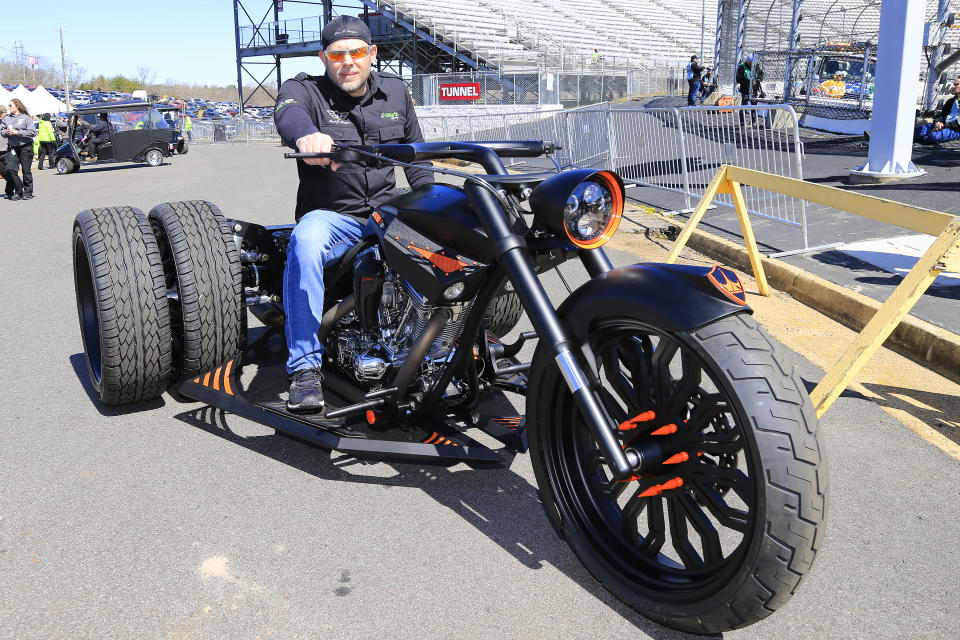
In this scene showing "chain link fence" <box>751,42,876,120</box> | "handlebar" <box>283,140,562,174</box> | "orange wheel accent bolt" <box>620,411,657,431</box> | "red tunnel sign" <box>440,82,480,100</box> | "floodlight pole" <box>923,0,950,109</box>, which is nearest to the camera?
"orange wheel accent bolt" <box>620,411,657,431</box>

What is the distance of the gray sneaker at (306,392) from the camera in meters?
3.40

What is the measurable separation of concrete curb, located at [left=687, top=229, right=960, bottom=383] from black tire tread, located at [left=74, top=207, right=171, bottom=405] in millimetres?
4505

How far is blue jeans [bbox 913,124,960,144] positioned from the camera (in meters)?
13.2

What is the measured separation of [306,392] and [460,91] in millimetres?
29974

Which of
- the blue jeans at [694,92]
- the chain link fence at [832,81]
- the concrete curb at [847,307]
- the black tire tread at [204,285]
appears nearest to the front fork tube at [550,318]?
the black tire tread at [204,285]

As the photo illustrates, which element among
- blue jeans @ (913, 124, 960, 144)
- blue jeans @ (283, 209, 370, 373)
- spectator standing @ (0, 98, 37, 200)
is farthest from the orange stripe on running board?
spectator standing @ (0, 98, 37, 200)

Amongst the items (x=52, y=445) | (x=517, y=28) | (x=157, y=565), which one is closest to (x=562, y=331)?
(x=157, y=565)

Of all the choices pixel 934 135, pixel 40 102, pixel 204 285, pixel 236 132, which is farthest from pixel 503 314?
pixel 40 102

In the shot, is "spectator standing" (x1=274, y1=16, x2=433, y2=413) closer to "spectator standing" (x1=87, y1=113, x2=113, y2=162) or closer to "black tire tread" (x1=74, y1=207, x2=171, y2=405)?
"black tire tread" (x1=74, y1=207, x2=171, y2=405)

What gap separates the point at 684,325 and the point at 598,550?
895 mm

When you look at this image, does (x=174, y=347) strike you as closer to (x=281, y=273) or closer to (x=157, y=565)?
(x=281, y=273)

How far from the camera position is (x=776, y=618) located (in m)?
2.40

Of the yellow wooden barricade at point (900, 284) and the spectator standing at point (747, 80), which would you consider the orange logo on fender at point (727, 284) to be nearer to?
the yellow wooden barricade at point (900, 284)

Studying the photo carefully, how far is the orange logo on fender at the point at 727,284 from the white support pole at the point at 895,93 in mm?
9538
